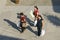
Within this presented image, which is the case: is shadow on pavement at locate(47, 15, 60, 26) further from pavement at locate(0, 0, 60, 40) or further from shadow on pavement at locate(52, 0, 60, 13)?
shadow on pavement at locate(52, 0, 60, 13)

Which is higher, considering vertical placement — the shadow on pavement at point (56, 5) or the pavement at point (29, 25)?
the shadow on pavement at point (56, 5)

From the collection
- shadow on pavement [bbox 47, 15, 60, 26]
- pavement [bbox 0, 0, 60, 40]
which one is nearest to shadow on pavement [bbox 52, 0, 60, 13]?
pavement [bbox 0, 0, 60, 40]

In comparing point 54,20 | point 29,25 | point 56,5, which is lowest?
point 29,25

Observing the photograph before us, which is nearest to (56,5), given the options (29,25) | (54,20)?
(54,20)

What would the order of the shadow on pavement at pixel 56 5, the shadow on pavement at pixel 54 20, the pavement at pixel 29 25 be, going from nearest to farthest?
the pavement at pixel 29 25
the shadow on pavement at pixel 54 20
the shadow on pavement at pixel 56 5

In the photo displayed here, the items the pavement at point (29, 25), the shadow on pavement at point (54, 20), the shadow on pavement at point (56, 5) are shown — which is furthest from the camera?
the shadow on pavement at point (56, 5)

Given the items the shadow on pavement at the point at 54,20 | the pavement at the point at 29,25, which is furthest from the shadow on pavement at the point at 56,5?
the shadow on pavement at the point at 54,20

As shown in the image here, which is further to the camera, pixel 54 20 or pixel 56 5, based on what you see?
pixel 56 5

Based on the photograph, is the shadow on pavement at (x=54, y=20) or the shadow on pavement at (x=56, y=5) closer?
the shadow on pavement at (x=54, y=20)

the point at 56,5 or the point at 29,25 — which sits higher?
the point at 56,5

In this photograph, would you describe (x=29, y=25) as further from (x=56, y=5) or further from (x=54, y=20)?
(x=56, y=5)

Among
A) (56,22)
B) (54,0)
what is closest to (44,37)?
(56,22)

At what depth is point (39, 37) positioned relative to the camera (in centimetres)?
1838

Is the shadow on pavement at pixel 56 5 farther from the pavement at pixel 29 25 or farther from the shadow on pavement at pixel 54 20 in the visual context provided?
the shadow on pavement at pixel 54 20
